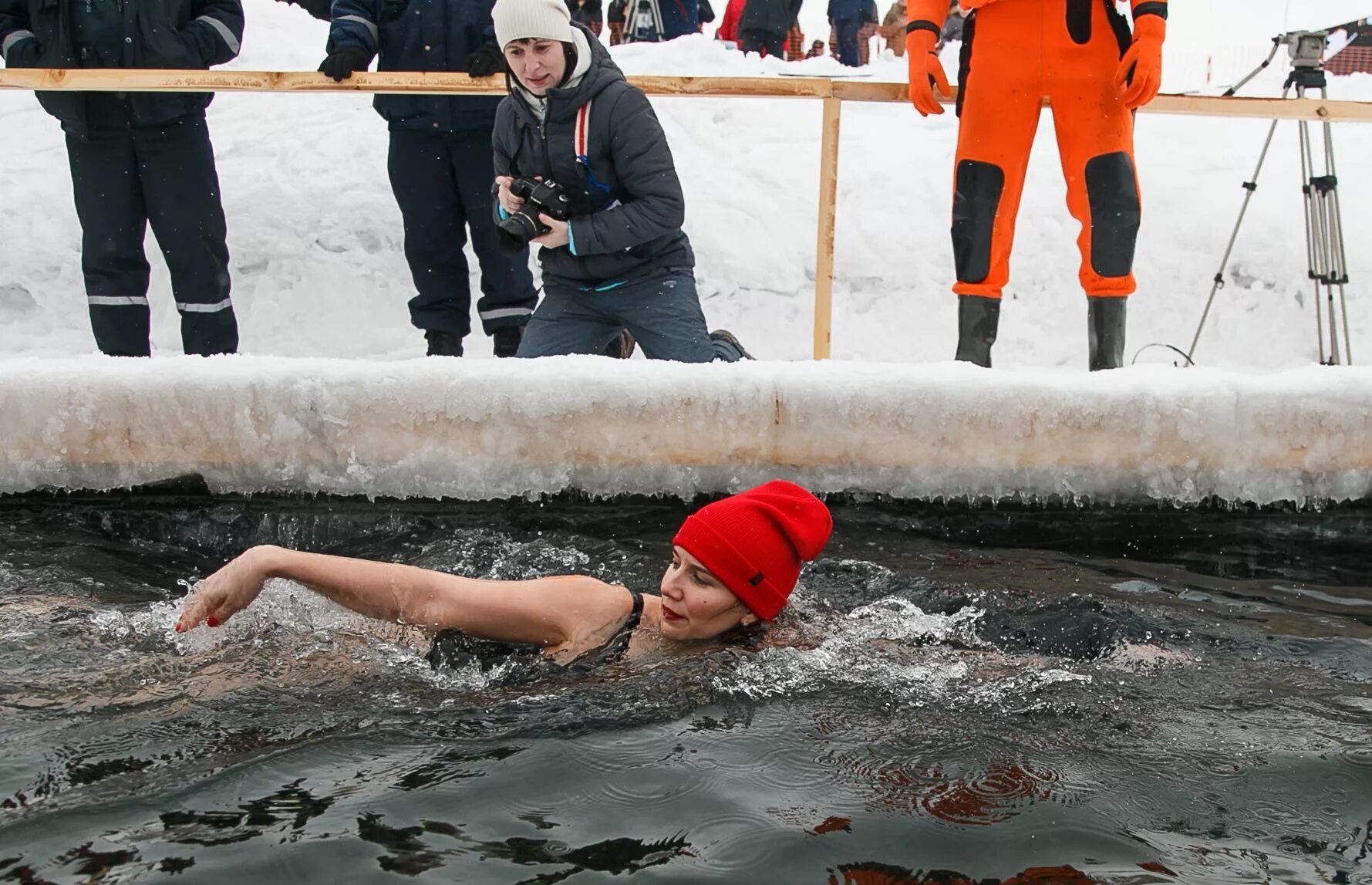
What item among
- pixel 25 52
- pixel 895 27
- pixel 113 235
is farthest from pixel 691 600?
pixel 895 27

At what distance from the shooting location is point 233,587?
3041mm

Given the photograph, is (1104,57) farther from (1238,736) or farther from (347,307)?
(347,307)

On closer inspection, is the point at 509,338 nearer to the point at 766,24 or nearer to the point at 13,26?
the point at 13,26

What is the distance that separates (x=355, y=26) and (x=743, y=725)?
4.11 metres

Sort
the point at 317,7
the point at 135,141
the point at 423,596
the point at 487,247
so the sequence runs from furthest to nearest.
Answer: the point at 317,7
the point at 487,247
the point at 135,141
the point at 423,596

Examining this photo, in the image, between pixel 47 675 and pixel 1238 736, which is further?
pixel 47 675

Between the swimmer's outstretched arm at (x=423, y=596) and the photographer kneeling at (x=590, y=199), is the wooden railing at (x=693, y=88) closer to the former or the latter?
the photographer kneeling at (x=590, y=199)

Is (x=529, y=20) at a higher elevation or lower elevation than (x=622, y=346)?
higher

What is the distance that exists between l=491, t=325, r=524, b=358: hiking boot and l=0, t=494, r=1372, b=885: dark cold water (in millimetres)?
2122

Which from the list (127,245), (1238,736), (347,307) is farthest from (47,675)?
(347,307)

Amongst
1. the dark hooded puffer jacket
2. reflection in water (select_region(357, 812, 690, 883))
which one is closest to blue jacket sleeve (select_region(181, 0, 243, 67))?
the dark hooded puffer jacket

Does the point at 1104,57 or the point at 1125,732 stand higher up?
the point at 1104,57

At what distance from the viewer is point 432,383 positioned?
14.4 ft

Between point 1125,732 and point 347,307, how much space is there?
22.9ft
